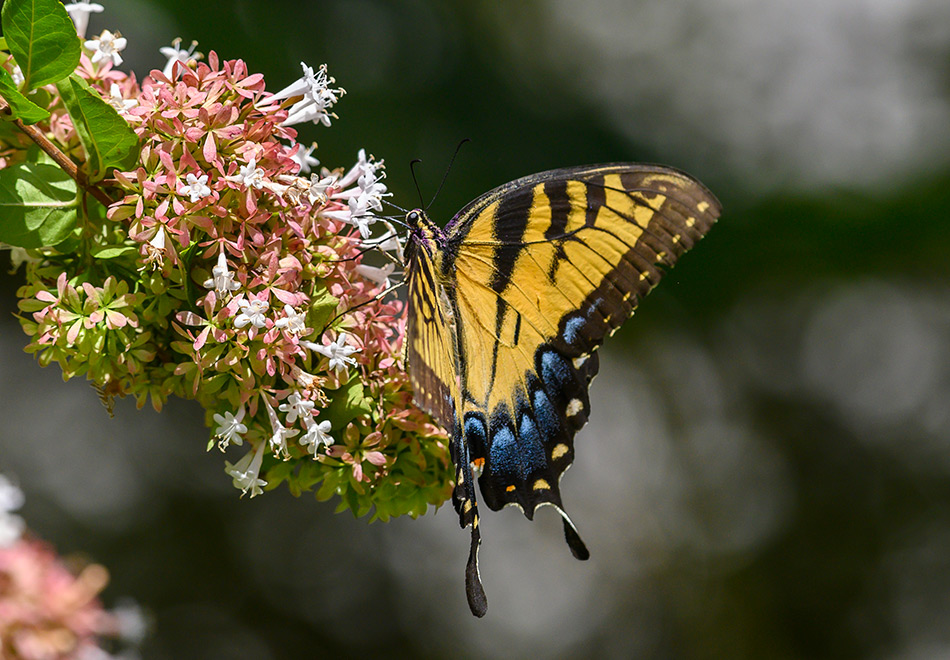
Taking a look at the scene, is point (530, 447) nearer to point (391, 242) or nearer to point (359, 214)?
point (391, 242)

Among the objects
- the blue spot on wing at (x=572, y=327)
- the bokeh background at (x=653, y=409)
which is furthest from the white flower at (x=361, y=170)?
the bokeh background at (x=653, y=409)

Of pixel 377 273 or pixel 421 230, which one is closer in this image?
pixel 377 273

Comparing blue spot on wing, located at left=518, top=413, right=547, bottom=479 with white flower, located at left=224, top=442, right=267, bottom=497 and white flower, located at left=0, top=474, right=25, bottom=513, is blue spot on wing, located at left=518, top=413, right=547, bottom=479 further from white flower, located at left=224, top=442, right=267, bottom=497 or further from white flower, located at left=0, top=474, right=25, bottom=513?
white flower, located at left=0, top=474, right=25, bottom=513

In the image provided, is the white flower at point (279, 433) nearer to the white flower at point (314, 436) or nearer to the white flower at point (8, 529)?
the white flower at point (314, 436)

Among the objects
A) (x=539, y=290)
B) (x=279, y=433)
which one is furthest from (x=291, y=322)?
(x=539, y=290)

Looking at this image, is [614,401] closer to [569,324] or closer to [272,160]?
[569,324]
